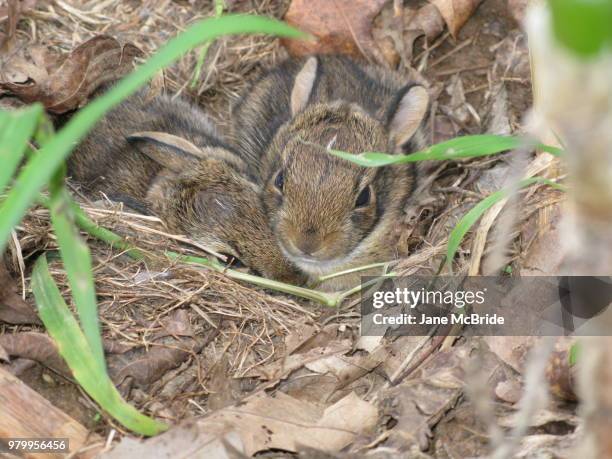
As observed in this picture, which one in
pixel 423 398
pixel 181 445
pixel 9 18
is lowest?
pixel 181 445

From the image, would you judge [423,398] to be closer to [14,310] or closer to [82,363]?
[82,363]

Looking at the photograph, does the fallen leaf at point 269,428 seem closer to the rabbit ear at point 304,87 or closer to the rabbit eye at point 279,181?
the rabbit eye at point 279,181

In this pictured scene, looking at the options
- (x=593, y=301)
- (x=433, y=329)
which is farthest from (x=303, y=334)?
(x=593, y=301)

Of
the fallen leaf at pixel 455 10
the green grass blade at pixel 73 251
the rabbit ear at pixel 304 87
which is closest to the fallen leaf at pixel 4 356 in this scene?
the green grass blade at pixel 73 251

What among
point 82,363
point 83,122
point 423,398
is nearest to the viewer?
point 83,122

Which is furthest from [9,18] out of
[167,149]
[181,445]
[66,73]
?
[181,445]

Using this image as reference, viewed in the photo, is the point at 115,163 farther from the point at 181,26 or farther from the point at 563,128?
the point at 563,128

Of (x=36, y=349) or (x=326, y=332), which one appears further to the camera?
(x=326, y=332)
